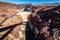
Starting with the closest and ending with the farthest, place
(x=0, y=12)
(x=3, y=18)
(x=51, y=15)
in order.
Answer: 1. (x=51, y=15)
2. (x=3, y=18)
3. (x=0, y=12)

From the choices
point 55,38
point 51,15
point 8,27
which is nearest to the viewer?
point 55,38

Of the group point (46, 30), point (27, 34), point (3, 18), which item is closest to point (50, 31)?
point (46, 30)

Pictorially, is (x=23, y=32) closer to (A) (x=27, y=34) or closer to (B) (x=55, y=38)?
(A) (x=27, y=34)

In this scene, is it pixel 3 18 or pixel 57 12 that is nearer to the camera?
pixel 57 12

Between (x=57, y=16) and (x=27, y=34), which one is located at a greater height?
(x=57, y=16)

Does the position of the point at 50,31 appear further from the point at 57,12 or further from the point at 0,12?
the point at 0,12

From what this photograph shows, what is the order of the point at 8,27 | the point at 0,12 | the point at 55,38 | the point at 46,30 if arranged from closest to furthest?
the point at 55,38
the point at 46,30
the point at 8,27
the point at 0,12

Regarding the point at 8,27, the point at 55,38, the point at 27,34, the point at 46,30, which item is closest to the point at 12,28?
the point at 8,27

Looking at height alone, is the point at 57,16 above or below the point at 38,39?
above

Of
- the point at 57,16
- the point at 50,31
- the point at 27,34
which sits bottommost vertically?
the point at 27,34
